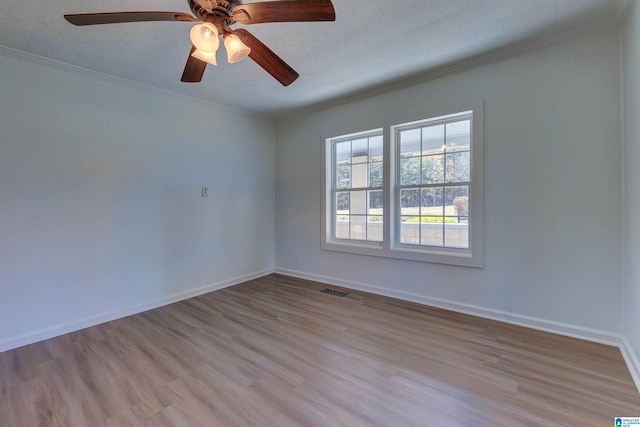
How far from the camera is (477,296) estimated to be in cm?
286

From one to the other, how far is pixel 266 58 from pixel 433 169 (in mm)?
2160

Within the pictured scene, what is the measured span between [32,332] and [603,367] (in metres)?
4.47

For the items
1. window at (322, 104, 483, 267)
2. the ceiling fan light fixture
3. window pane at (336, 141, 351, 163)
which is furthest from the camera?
window pane at (336, 141, 351, 163)

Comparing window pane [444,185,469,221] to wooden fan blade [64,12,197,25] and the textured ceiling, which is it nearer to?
the textured ceiling

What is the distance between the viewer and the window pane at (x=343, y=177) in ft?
13.3

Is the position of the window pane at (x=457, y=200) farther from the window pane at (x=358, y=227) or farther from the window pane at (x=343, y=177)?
the window pane at (x=343, y=177)

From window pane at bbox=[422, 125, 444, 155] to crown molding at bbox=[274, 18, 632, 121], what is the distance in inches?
20.2

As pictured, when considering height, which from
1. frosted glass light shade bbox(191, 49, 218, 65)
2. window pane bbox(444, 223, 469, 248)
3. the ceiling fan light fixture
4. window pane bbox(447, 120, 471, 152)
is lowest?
window pane bbox(444, 223, 469, 248)

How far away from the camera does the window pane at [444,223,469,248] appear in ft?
9.93

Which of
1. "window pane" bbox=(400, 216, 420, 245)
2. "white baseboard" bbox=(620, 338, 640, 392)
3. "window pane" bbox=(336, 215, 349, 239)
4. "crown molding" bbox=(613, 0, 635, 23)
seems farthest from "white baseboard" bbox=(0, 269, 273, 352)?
"crown molding" bbox=(613, 0, 635, 23)

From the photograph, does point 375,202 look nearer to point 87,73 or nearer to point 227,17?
point 227,17

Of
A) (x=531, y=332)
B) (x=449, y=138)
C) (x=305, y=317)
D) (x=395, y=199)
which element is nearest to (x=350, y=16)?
(x=449, y=138)

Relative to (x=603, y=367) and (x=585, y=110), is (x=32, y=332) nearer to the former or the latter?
(x=603, y=367)

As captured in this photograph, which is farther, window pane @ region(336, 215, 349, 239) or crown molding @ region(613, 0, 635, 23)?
window pane @ region(336, 215, 349, 239)
